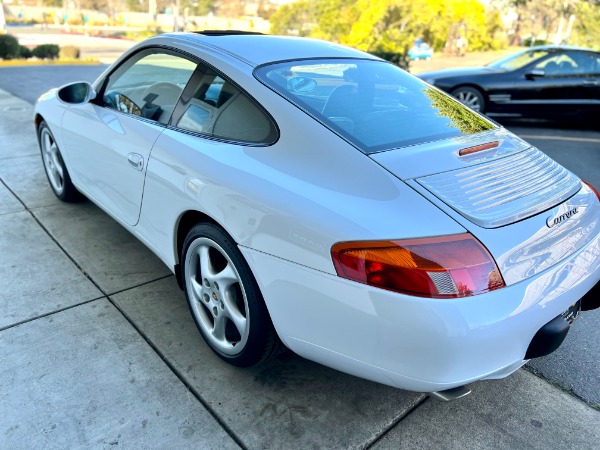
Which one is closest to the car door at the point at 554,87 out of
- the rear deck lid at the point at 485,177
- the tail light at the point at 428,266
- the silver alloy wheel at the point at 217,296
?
the rear deck lid at the point at 485,177

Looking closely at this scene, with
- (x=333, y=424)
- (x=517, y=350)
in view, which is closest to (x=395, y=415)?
(x=333, y=424)

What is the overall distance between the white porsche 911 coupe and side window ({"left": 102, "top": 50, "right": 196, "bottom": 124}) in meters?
0.02

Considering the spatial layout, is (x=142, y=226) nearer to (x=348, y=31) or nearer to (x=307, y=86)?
(x=307, y=86)

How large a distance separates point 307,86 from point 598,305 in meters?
1.71

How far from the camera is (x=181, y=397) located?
223cm

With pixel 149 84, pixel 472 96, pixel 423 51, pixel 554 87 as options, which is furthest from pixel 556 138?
pixel 423 51

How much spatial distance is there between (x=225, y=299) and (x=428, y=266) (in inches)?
40.1

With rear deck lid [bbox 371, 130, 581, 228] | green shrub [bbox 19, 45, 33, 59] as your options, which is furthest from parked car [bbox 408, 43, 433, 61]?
rear deck lid [bbox 371, 130, 581, 228]

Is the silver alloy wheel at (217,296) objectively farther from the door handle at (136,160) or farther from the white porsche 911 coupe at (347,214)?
the door handle at (136,160)

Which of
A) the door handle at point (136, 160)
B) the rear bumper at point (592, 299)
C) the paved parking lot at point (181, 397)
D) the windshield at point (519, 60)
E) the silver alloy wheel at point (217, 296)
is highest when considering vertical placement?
the windshield at point (519, 60)

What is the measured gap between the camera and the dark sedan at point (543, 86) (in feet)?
26.5

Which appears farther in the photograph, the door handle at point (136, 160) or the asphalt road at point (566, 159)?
the door handle at point (136, 160)

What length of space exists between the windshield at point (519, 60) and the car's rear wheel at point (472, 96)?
674mm

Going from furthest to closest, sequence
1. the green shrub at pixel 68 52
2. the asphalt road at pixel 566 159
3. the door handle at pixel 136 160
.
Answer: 1. the green shrub at pixel 68 52
2. the door handle at pixel 136 160
3. the asphalt road at pixel 566 159
